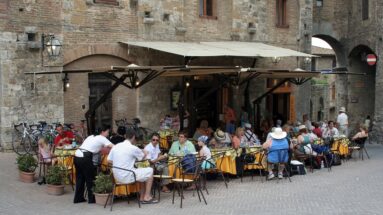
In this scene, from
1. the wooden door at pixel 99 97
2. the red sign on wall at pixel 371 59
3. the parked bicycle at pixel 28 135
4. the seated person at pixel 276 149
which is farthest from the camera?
the red sign on wall at pixel 371 59

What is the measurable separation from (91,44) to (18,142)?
3685 millimetres

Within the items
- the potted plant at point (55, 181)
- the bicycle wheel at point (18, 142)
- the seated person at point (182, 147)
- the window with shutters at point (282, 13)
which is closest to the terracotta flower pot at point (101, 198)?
the potted plant at point (55, 181)

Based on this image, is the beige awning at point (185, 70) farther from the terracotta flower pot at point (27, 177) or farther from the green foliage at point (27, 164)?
the terracotta flower pot at point (27, 177)

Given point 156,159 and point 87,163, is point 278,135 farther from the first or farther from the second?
point 87,163

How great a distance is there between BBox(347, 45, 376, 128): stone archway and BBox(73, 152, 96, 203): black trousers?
66.0ft

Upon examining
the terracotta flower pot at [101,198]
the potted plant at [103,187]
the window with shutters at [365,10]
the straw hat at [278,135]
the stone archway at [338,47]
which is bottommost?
the terracotta flower pot at [101,198]

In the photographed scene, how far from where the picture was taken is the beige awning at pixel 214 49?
51.8 ft

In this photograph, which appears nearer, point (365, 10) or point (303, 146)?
Result: point (303, 146)

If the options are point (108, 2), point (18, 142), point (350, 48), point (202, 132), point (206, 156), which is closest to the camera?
point (206, 156)

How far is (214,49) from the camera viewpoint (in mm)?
17141

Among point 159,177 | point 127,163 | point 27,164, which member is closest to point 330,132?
point 159,177

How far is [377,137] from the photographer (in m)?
24.5

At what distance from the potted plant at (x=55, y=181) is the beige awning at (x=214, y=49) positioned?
18.7 ft

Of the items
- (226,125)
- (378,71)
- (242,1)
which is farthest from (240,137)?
(378,71)
